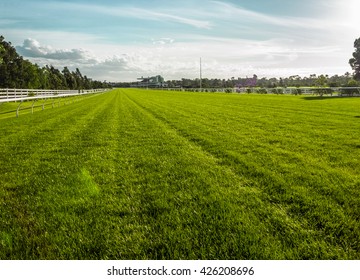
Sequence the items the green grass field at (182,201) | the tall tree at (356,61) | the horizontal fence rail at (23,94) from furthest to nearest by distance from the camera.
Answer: the tall tree at (356,61) → the horizontal fence rail at (23,94) → the green grass field at (182,201)

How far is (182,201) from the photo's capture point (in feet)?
14.7

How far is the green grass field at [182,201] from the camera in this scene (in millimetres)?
3297

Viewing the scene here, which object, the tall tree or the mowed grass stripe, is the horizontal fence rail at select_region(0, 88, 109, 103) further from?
the tall tree

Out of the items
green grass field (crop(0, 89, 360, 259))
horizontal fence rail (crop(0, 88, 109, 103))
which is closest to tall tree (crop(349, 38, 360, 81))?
horizontal fence rail (crop(0, 88, 109, 103))

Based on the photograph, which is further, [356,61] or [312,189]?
[356,61]

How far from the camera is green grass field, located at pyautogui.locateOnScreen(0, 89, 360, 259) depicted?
3.30m

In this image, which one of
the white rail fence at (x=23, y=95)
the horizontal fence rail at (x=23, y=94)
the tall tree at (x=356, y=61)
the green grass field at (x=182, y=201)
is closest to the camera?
the green grass field at (x=182, y=201)

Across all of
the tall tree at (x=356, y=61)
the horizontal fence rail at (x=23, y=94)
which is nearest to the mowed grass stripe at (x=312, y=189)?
the horizontal fence rail at (x=23, y=94)

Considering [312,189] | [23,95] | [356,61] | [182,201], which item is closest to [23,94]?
[23,95]

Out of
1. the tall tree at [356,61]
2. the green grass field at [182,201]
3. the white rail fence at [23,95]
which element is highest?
the tall tree at [356,61]

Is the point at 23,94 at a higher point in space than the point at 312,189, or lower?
higher

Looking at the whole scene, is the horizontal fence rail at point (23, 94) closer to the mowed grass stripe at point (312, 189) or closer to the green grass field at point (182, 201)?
the green grass field at point (182, 201)

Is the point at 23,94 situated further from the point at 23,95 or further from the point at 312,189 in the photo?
the point at 312,189
